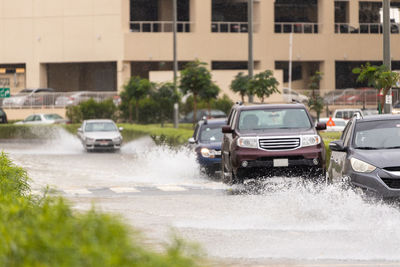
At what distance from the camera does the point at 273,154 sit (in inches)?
765

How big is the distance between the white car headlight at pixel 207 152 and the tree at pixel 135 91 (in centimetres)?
2970

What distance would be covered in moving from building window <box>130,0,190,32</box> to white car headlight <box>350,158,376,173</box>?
62.7m

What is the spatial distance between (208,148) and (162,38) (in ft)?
163

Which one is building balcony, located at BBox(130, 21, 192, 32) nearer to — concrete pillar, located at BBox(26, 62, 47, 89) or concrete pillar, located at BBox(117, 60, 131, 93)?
concrete pillar, located at BBox(117, 60, 131, 93)

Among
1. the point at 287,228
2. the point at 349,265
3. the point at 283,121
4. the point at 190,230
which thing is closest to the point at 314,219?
the point at 287,228

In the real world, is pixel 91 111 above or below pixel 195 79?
below

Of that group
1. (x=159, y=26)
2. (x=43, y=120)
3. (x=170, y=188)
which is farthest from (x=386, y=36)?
(x=159, y=26)

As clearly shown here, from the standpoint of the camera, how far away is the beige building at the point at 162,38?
74500 millimetres

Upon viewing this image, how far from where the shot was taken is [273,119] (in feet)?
68.4

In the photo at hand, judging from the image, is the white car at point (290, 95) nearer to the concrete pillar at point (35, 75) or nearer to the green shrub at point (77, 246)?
the concrete pillar at point (35, 75)

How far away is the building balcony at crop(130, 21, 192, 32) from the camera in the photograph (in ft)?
244

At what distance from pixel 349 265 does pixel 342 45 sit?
6926cm

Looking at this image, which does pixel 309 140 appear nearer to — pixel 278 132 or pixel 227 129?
pixel 278 132

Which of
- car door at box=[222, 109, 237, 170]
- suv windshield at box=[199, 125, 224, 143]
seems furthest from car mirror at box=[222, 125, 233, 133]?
suv windshield at box=[199, 125, 224, 143]
